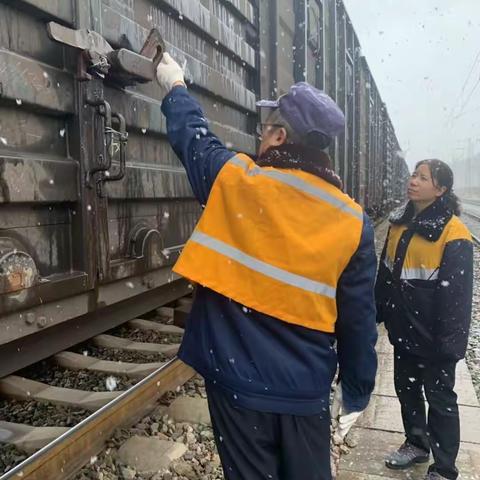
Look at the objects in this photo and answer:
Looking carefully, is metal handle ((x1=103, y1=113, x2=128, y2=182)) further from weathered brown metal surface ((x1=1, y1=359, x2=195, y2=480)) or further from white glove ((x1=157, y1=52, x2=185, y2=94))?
weathered brown metal surface ((x1=1, y1=359, x2=195, y2=480))

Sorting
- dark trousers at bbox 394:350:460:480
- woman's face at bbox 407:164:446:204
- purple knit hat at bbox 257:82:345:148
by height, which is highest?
purple knit hat at bbox 257:82:345:148

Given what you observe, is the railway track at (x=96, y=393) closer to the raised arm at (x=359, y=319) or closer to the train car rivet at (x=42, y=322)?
the train car rivet at (x=42, y=322)

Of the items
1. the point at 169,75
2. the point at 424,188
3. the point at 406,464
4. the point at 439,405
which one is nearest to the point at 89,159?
the point at 169,75

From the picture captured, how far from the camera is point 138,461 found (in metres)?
2.61

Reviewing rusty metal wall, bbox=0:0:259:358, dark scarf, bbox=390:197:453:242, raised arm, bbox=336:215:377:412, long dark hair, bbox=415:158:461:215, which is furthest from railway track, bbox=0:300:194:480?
long dark hair, bbox=415:158:461:215

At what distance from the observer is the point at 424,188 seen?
274 centimetres

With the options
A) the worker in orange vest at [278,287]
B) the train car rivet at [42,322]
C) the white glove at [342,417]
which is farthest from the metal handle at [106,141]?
the white glove at [342,417]

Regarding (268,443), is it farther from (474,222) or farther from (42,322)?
(474,222)

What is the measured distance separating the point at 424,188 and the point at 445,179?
0.12m

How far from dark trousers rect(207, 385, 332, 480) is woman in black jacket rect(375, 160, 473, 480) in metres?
1.26

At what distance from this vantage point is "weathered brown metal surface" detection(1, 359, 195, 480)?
6.59ft

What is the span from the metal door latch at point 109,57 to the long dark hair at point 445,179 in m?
1.46

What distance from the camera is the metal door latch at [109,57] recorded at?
7.27 ft

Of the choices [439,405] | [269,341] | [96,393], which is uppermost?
[269,341]
